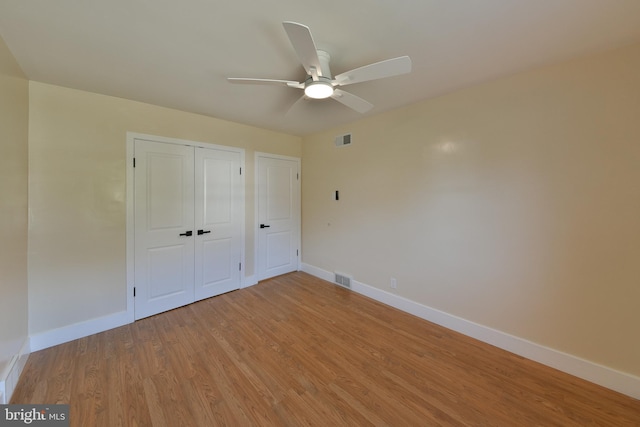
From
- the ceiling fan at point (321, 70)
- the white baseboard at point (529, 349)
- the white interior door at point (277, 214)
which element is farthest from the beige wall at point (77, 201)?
the white baseboard at point (529, 349)

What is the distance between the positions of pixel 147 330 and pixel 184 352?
719 mm

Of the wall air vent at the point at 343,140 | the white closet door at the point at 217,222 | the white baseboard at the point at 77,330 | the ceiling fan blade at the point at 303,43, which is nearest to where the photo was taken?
the ceiling fan blade at the point at 303,43

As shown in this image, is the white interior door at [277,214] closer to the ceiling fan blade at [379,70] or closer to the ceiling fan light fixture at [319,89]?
the ceiling fan light fixture at [319,89]

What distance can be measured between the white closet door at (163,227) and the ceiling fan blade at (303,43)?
7.44 feet

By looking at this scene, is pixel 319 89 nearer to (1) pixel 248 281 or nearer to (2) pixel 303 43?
(2) pixel 303 43

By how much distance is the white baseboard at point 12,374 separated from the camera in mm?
1552

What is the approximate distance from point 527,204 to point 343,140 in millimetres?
2366

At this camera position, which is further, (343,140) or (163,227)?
(343,140)

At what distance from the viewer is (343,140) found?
3588mm

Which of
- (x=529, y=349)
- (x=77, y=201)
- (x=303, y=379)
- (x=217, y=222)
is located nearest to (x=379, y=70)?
(x=303, y=379)

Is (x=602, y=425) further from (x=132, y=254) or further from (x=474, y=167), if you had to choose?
(x=132, y=254)

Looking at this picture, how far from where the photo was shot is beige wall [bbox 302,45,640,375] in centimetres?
172

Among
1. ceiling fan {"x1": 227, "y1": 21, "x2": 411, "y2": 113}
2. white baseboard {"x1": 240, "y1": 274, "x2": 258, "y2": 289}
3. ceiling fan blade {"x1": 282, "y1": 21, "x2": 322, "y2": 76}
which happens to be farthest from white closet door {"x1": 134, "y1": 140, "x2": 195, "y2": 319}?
ceiling fan blade {"x1": 282, "y1": 21, "x2": 322, "y2": 76}

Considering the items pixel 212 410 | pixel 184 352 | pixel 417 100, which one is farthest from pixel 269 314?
pixel 417 100
